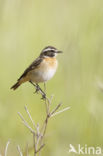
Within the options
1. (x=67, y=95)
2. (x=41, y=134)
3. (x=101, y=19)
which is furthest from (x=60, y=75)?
(x=41, y=134)

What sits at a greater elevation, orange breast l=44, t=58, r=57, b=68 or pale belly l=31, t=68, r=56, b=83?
orange breast l=44, t=58, r=57, b=68

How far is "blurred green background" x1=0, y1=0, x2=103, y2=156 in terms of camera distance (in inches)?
171

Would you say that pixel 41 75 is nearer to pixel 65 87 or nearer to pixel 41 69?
pixel 41 69

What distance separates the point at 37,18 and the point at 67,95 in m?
2.12

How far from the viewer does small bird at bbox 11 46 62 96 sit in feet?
14.4

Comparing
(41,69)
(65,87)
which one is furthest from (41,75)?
(65,87)

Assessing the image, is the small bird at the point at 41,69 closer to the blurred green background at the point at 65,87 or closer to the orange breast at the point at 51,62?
the orange breast at the point at 51,62

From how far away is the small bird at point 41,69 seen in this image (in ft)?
14.4

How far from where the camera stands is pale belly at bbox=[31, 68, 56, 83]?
4.29m

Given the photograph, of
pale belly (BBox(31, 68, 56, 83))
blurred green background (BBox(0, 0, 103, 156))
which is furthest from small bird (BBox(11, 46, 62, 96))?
blurred green background (BBox(0, 0, 103, 156))

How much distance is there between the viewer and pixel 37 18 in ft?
21.3

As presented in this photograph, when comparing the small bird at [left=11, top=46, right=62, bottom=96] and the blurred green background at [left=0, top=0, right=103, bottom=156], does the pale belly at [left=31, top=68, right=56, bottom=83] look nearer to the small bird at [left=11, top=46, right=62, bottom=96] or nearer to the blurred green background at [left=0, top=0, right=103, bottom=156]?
the small bird at [left=11, top=46, right=62, bottom=96]

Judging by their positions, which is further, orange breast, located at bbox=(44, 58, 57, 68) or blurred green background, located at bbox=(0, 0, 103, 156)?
orange breast, located at bbox=(44, 58, 57, 68)

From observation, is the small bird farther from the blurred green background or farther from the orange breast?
the blurred green background
